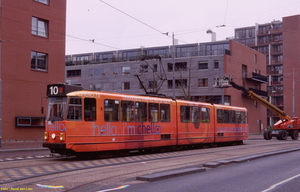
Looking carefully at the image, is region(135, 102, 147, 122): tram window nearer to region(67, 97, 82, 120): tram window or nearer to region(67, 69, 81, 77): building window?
region(67, 97, 82, 120): tram window

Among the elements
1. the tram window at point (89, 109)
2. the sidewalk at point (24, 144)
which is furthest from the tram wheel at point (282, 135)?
the tram window at point (89, 109)

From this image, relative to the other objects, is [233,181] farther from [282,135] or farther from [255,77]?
[255,77]

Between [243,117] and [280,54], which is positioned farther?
[280,54]

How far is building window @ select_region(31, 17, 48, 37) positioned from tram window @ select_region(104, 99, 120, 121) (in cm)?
1410

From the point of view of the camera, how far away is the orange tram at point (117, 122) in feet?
54.1

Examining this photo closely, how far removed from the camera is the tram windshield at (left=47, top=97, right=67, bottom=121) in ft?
54.2

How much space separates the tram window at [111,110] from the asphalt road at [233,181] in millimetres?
6005

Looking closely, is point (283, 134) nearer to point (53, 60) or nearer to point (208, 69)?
point (208, 69)

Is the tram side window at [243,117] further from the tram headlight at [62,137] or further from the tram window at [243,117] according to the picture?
the tram headlight at [62,137]

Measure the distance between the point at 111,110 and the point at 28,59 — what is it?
13.4 meters

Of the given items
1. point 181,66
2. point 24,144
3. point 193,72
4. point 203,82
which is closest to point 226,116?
point 24,144

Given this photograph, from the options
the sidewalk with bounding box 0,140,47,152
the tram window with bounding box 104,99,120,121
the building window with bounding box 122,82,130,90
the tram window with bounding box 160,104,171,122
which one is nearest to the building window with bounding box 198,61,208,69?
the building window with bounding box 122,82,130,90

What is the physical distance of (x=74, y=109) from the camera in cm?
1662

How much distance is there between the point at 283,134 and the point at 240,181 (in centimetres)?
3066
